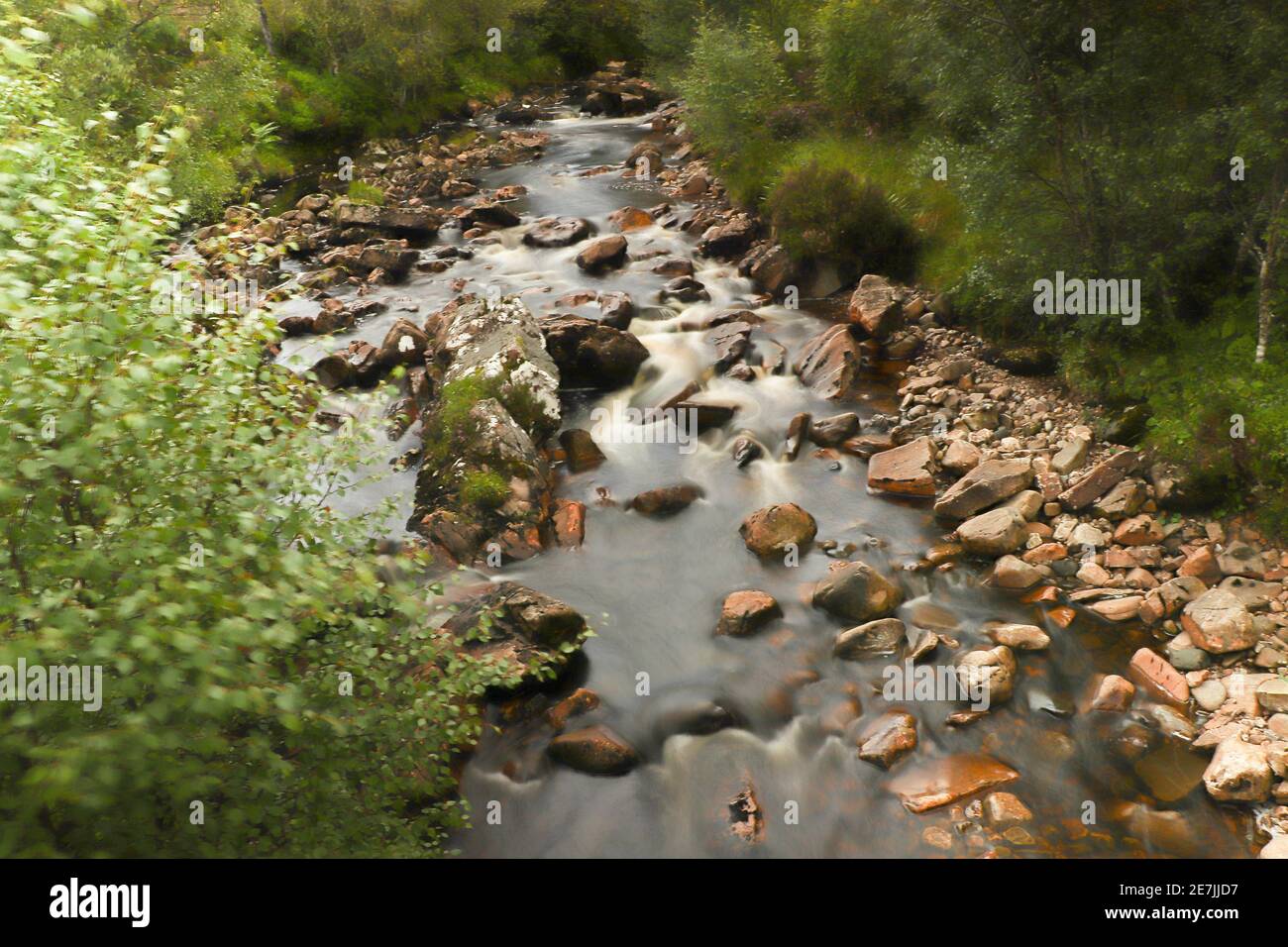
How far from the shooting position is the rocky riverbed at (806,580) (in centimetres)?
970

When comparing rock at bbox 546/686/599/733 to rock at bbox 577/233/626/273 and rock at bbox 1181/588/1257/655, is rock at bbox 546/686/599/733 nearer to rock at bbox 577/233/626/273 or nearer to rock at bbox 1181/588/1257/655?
rock at bbox 1181/588/1257/655

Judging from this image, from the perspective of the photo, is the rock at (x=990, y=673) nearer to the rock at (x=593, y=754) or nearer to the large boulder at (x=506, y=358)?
the rock at (x=593, y=754)

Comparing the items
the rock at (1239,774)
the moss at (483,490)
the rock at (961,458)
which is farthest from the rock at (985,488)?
the moss at (483,490)

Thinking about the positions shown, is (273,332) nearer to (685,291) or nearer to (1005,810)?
(1005,810)

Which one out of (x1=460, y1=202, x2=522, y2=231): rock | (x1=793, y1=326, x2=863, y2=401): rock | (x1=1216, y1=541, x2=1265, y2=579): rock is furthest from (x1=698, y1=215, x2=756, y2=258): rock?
(x1=1216, y1=541, x2=1265, y2=579): rock

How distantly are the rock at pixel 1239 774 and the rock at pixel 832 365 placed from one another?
10.6m

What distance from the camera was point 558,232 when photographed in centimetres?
2912

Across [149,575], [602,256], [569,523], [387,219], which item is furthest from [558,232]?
[149,575]

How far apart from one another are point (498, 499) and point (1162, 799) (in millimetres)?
10586

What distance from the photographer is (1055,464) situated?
47.5 ft

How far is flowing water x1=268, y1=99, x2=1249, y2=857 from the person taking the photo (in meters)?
9.49


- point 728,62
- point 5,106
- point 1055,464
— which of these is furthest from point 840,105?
point 5,106

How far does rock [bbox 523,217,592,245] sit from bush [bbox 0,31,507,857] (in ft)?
73.5

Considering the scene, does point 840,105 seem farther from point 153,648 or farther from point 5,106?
point 153,648
